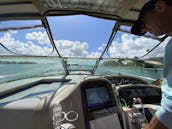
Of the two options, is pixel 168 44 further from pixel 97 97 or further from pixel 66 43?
pixel 66 43

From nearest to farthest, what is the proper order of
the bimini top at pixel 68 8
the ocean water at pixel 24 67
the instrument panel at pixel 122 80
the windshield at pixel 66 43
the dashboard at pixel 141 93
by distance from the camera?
the bimini top at pixel 68 8, the windshield at pixel 66 43, the ocean water at pixel 24 67, the dashboard at pixel 141 93, the instrument panel at pixel 122 80

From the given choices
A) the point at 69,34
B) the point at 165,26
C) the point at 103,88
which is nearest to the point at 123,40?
the point at 69,34

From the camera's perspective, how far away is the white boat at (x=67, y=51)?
216cm

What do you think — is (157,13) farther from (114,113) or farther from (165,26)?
(114,113)

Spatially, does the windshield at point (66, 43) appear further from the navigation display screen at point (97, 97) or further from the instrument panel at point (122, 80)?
the instrument panel at point (122, 80)

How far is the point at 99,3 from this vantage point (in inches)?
100

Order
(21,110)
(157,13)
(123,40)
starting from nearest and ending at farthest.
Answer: (157,13), (21,110), (123,40)

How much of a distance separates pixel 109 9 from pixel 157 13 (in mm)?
1627

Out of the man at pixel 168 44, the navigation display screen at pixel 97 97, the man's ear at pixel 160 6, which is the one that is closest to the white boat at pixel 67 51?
the navigation display screen at pixel 97 97

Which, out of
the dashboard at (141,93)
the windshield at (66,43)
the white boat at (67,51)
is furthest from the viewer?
the dashboard at (141,93)

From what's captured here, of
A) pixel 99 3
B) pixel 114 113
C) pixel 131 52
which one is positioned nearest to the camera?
pixel 99 3

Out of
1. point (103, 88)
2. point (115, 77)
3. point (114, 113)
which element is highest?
point (115, 77)

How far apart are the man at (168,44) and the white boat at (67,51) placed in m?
0.96

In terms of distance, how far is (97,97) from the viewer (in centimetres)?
295
